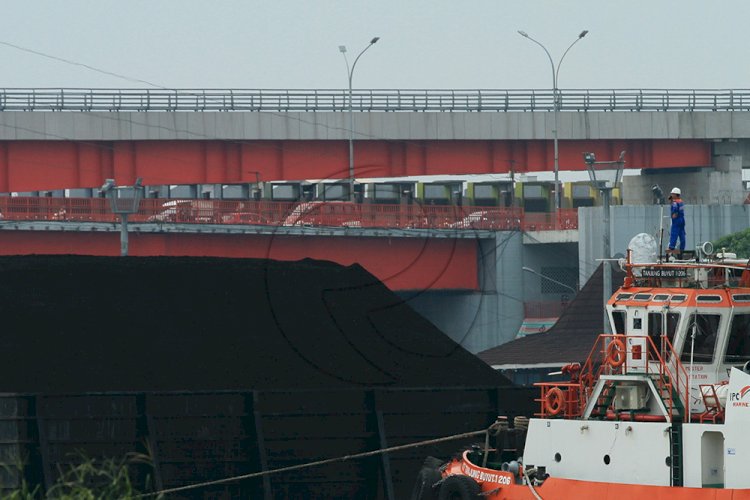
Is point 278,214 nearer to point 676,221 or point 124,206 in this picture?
point 124,206

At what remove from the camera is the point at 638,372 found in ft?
79.3

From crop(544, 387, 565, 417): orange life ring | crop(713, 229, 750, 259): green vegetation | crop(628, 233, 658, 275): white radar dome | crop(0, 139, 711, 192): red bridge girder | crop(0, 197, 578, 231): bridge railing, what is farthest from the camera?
crop(0, 139, 711, 192): red bridge girder

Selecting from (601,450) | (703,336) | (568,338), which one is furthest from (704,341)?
(568,338)

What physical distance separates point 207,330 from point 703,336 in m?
13.4

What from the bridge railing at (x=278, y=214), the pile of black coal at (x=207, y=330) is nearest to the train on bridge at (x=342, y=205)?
the bridge railing at (x=278, y=214)

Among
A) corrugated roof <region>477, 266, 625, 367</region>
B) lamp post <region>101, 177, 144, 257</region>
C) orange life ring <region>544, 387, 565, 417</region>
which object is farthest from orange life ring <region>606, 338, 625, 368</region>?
corrugated roof <region>477, 266, 625, 367</region>

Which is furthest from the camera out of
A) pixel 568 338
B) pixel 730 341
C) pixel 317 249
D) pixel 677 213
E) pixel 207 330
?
pixel 317 249

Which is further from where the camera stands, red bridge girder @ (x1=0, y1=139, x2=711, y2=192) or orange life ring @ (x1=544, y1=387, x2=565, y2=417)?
red bridge girder @ (x1=0, y1=139, x2=711, y2=192)

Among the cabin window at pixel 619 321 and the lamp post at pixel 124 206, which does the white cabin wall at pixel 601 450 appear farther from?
the lamp post at pixel 124 206

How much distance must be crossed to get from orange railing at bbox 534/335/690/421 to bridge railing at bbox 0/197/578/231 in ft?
155

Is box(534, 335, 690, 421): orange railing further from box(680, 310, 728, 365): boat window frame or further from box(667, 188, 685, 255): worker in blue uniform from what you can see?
box(667, 188, 685, 255): worker in blue uniform

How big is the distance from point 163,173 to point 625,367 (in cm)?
5320

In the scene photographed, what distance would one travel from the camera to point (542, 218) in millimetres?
85188

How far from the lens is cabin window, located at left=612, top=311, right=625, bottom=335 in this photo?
24.6 meters
